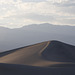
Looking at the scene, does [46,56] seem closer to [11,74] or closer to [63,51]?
[63,51]

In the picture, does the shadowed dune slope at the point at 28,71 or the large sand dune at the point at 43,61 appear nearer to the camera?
the shadowed dune slope at the point at 28,71

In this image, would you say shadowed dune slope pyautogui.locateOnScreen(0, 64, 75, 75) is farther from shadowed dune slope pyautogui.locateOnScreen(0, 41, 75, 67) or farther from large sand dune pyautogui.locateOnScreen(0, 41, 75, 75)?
shadowed dune slope pyautogui.locateOnScreen(0, 41, 75, 67)

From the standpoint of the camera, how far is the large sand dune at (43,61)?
53.7 feet

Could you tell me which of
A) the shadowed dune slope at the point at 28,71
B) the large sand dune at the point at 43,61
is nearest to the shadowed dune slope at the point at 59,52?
the large sand dune at the point at 43,61

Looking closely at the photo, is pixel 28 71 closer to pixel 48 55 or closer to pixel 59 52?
pixel 48 55

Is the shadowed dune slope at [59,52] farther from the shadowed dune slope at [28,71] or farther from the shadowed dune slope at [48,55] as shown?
the shadowed dune slope at [28,71]

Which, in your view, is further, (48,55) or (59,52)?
(59,52)

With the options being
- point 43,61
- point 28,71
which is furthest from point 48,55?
point 28,71

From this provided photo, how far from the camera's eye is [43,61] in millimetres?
25500

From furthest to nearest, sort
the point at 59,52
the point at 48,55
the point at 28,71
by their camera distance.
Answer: the point at 59,52
the point at 48,55
the point at 28,71

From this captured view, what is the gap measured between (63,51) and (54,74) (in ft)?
55.2

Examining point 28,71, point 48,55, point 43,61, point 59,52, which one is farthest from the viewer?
point 59,52

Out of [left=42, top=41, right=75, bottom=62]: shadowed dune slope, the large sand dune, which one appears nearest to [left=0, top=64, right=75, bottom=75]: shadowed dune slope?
the large sand dune

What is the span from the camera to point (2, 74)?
15.4 metres
